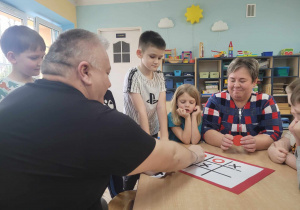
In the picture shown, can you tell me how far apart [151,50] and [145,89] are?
0.28 meters

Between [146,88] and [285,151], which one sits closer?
[285,151]

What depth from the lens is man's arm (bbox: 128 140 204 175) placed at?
2.00 ft

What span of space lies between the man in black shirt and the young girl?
2.44 feet

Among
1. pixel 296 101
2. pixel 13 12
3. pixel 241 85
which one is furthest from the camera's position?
pixel 13 12

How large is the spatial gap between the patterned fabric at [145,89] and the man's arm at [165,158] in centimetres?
73

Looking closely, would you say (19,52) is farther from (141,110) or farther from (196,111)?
(196,111)

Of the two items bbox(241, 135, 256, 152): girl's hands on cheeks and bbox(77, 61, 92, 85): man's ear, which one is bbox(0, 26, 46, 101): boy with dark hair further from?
bbox(241, 135, 256, 152): girl's hands on cheeks

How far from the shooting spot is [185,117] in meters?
1.42

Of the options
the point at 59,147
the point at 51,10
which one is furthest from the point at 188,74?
the point at 59,147

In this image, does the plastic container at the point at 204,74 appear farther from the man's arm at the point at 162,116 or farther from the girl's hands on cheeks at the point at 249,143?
the girl's hands on cheeks at the point at 249,143

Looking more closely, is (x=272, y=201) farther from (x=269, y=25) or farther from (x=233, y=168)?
(x=269, y=25)

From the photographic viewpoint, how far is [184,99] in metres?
1.50

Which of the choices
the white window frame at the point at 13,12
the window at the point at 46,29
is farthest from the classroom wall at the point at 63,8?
the white window frame at the point at 13,12

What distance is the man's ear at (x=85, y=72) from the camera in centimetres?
64
